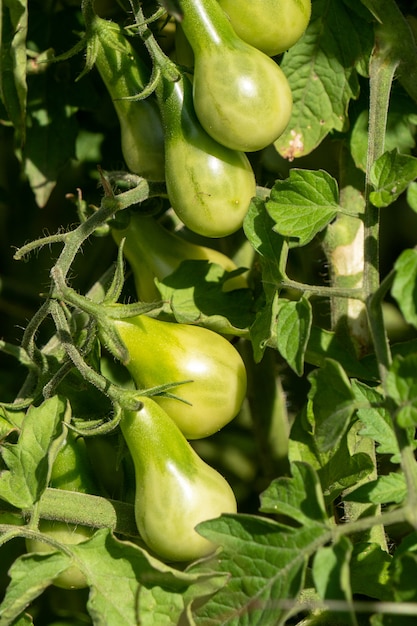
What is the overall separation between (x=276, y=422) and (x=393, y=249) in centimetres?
41

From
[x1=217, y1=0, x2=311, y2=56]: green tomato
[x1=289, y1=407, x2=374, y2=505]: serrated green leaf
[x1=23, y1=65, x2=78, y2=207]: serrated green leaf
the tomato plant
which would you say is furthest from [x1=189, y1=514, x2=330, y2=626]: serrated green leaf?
[x1=23, y1=65, x2=78, y2=207]: serrated green leaf

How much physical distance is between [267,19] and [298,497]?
48 centimetres

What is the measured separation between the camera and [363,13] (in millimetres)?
991

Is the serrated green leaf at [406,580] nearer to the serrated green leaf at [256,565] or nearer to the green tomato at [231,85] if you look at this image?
the serrated green leaf at [256,565]

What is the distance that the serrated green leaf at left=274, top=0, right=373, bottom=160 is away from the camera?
1017 millimetres

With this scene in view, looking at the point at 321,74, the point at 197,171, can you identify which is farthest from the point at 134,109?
the point at 321,74

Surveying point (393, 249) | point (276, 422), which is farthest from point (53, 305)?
point (393, 249)

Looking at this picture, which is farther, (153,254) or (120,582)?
(153,254)

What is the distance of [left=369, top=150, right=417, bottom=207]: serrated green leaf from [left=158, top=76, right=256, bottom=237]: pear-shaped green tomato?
5.4 inches

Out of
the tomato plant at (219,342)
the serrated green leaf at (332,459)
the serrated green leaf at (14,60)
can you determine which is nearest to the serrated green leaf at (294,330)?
the tomato plant at (219,342)

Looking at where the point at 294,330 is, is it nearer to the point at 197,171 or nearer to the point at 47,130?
the point at 197,171

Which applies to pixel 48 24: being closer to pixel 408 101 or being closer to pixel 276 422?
pixel 408 101

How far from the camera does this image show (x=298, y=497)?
732mm

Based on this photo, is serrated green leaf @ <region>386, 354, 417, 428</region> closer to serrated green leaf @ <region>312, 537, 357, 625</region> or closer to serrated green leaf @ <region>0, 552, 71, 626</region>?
serrated green leaf @ <region>312, 537, 357, 625</region>
